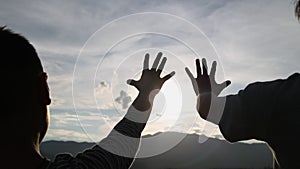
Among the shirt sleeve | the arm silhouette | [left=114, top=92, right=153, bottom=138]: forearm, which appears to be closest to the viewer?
the arm silhouette

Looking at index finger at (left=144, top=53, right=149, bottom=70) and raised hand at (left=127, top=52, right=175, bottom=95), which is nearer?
raised hand at (left=127, top=52, right=175, bottom=95)

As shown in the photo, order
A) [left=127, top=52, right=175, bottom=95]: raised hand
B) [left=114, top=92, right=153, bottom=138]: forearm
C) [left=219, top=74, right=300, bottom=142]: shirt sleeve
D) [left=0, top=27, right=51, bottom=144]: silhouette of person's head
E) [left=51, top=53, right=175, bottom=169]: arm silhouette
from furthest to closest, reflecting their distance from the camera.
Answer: [left=219, top=74, right=300, bottom=142]: shirt sleeve, [left=127, top=52, right=175, bottom=95]: raised hand, [left=114, top=92, right=153, bottom=138]: forearm, [left=51, top=53, right=175, bottom=169]: arm silhouette, [left=0, top=27, right=51, bottom=144]: silhouette of person's head

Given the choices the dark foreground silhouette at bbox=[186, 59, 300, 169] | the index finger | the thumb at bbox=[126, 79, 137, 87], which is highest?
the index finger

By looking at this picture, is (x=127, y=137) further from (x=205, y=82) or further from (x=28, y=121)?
(x=205, y=82)

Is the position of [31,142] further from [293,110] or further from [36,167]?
[293,110]

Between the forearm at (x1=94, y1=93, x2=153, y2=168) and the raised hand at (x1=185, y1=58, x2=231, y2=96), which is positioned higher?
the raised hand at (x1=185, y1=58, x2=231, y2=96)

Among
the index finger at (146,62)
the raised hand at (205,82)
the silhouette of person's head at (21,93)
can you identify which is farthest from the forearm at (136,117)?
the raised hand at (205,82)

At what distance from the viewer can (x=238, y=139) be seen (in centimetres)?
313

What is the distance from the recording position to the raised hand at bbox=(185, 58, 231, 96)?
11.5ft

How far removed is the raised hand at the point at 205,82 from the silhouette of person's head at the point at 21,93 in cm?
164

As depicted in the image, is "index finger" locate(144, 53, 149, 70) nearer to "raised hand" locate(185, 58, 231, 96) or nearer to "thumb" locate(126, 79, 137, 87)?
"thumb" locate(126, 79, 137, 87)

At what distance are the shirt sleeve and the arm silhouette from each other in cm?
59

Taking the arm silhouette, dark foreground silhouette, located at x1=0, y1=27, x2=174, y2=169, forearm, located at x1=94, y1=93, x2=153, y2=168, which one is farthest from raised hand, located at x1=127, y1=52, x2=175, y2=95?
dark foreground silhouette, located at x1=0, y1=27, x2=174, y2=169

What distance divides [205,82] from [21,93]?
6.01 ft
